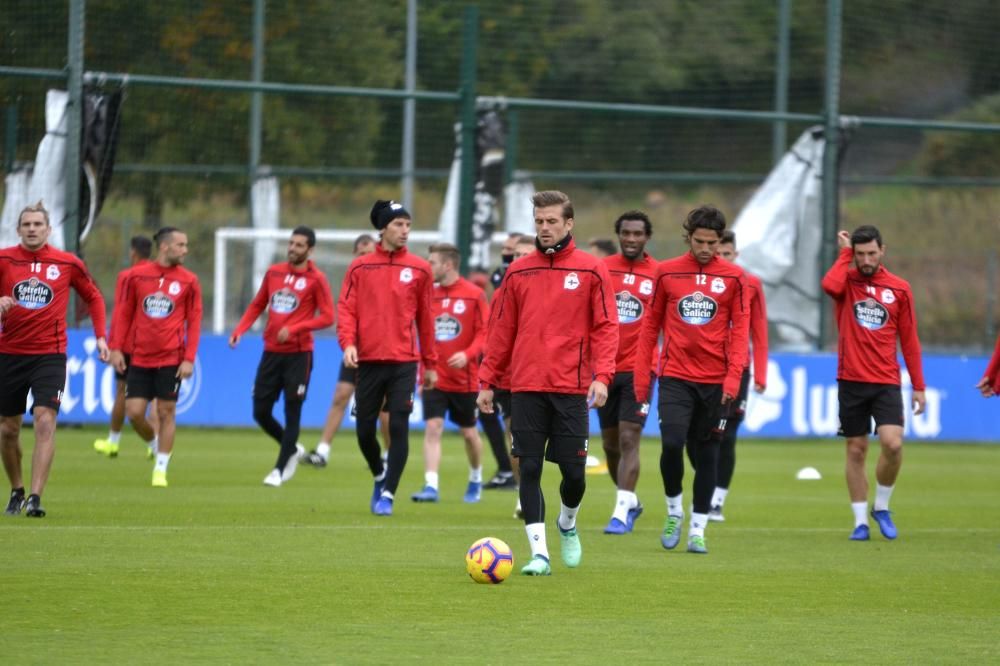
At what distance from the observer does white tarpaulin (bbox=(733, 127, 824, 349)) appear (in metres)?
24.1

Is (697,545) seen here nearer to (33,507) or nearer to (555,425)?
(555,425)

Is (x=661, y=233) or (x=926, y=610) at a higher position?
(x=661, y=233)

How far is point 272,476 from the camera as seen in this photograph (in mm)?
15633

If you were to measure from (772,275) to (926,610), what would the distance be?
1587 cm

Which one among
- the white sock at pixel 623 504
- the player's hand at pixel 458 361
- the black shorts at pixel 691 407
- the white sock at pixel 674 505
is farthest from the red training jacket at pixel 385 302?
the white sock at pixel 674 505

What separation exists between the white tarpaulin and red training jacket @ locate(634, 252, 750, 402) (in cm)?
1303

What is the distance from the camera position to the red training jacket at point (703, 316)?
1119 centimetres

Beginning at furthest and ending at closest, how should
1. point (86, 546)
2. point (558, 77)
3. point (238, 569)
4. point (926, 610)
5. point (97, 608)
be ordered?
point (558, 77), point (86, 546), point (238, 569), point (926, 610), point (97, 608)

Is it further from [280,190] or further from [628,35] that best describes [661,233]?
[280,190]

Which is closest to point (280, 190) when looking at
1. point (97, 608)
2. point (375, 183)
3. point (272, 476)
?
point (375, 183)

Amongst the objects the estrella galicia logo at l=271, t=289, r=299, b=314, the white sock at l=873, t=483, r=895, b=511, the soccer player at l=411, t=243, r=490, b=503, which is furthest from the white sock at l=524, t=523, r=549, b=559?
the estrella galicia logo at l=271, t=289, r=299, b=314

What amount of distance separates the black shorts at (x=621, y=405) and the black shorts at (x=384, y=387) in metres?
1.60

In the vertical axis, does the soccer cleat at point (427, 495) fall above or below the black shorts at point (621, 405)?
below

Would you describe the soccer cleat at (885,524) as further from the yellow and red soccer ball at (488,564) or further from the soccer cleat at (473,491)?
the yellow and red soccer ball at (488,564)
